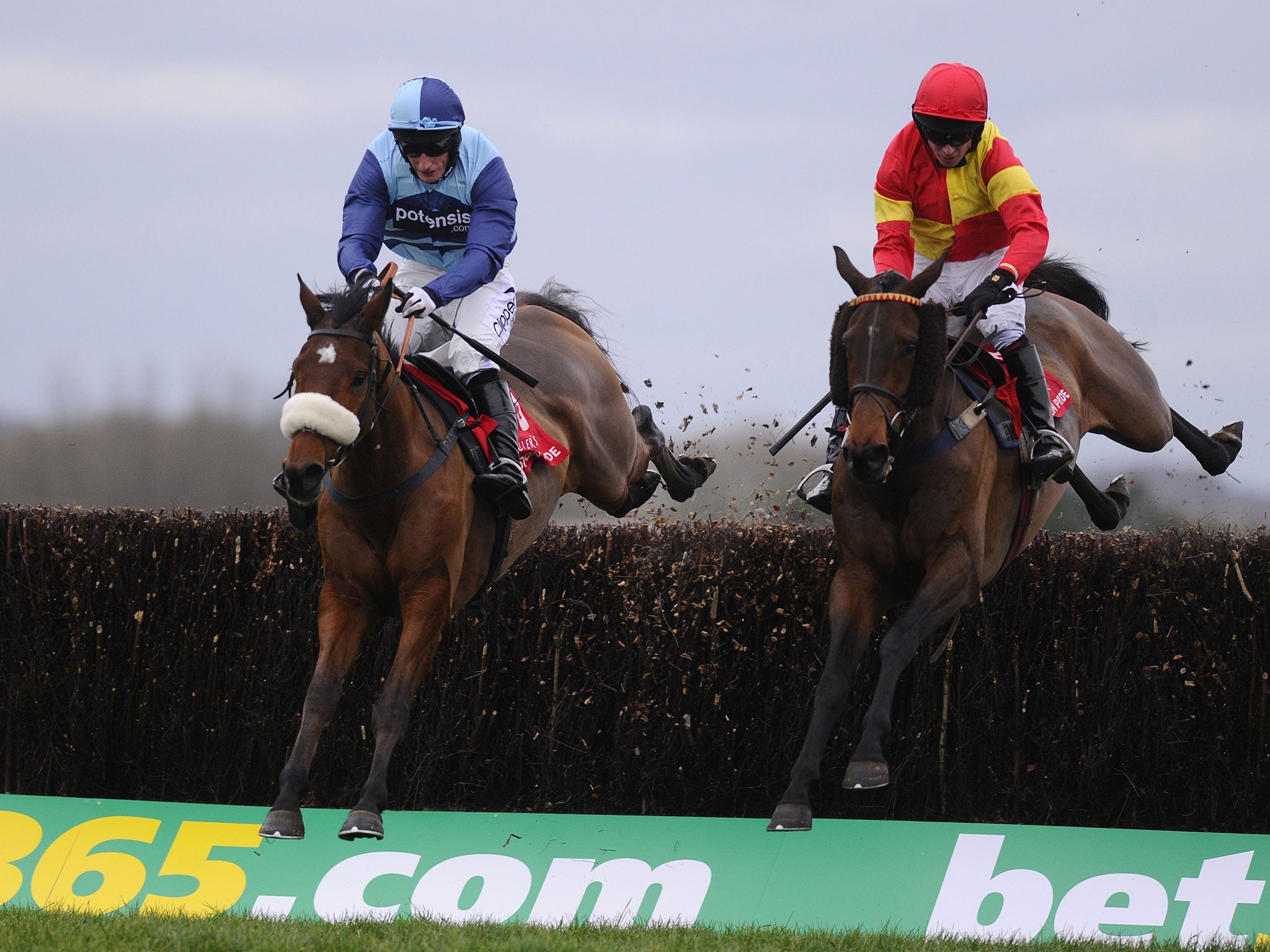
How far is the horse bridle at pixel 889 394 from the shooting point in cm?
497

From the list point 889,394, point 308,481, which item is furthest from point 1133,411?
point 308,481

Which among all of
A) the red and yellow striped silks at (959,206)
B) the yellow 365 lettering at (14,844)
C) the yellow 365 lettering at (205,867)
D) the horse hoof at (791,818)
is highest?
the red and yellow striped silks at (959,206)

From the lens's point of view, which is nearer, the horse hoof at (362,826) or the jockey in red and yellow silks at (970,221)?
the horse hoof at (362,826)

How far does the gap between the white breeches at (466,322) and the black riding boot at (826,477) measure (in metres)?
1.40

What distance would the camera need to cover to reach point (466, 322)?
6.13m

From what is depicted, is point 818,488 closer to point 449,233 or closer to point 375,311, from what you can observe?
point 449,233

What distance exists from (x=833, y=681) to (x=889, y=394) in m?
1.05

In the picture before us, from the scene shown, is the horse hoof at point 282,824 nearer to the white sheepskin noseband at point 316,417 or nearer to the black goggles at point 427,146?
the white sheepskin noseband at point 316,417

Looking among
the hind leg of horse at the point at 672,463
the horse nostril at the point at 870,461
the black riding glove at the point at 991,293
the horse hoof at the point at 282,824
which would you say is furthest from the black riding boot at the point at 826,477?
the horse hoof at the point at 282,824

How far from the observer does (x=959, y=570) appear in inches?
208

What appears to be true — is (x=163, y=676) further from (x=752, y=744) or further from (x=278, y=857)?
(x=752, y=744)

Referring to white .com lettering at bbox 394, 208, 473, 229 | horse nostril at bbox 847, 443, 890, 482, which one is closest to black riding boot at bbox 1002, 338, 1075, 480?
horse nostril at bbox 847, 443, 890, 482

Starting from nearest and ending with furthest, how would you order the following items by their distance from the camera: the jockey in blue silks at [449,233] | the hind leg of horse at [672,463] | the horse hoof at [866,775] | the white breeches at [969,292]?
the horse hoof at [866,775], the jockey in blue silks at [449,233], the white breeches at [969,292], the hind leg of horse at [672,463]

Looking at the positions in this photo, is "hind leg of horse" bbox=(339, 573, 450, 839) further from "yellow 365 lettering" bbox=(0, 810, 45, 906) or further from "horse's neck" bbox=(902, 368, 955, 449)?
"yellow 365 lettering" bbox=(0, 810, 45, 906)
